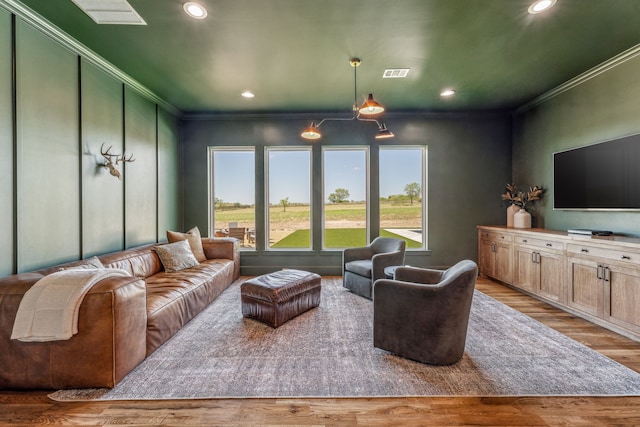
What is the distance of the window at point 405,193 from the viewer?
205 inches

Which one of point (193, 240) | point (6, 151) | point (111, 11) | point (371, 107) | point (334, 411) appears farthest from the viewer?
point (193, 240)

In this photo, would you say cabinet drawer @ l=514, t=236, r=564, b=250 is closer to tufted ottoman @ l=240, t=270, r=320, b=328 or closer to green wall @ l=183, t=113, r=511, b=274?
green wall @ l=183, t=113, r=511, b=274

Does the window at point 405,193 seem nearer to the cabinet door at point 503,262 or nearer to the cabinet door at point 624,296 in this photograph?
the cabinet door at point 503,262

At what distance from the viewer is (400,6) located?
236 cm

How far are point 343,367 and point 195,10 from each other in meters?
3.27

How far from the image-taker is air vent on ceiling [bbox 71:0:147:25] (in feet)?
7.52

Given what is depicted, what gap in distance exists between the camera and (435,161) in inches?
202

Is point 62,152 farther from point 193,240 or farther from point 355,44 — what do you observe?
point 355,44

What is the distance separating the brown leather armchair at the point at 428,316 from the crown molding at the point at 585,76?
3257mm

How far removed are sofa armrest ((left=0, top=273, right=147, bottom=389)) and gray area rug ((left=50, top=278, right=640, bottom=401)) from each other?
122 mm

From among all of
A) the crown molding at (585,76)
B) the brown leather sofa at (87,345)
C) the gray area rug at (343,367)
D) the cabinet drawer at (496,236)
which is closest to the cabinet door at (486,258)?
the cabinet drawer at (496,236)

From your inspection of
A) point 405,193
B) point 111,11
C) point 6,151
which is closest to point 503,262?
point 405,193

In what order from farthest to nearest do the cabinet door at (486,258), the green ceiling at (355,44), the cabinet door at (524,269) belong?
the cabinet door at (486,258)
the cabinet door at (524,269)
the green ceiling at (355,44)

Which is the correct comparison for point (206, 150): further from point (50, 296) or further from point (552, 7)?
point (552, 7)
